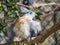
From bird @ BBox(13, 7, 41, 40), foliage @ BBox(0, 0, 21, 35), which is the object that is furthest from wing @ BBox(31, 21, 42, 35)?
foliage @ BBox(0, 0, 21, 35)

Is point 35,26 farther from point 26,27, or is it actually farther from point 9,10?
point 9,10

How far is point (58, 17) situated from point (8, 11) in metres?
3.25

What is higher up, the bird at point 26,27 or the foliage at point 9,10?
the foliage at point 9,10

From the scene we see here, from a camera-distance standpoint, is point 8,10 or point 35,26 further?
point 35,26

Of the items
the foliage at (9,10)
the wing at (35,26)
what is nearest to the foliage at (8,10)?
the foliage at (9,10)

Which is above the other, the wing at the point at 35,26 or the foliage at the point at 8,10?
the foliage at the point at 8,10

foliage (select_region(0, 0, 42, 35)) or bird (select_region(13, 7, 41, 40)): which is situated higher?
foliage (select_region(0, 0, 42, 35))

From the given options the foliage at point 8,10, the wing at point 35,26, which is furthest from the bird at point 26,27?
the foliage at point 8,10

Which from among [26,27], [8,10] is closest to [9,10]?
[8,10]

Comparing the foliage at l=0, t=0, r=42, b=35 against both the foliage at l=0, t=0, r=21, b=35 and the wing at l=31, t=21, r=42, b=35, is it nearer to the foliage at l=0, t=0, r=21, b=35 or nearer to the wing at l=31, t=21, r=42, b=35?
the foliage at l=0, t=0, r=21, b=35

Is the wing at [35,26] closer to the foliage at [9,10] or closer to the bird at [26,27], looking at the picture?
the bird at [26,27]

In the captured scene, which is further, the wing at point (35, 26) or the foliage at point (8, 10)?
the wing at point (35, 26)

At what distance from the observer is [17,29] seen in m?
2.27

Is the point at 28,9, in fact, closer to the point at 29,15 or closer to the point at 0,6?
the point at 29,15
